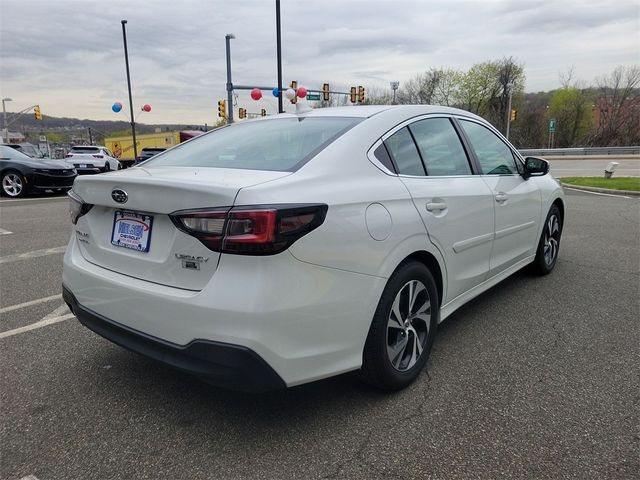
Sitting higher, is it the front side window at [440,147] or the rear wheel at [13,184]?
the front side window at [440,147]

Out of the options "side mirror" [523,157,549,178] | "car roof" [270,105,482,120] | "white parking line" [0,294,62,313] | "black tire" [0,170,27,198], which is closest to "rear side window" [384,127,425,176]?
"car roof" [270,105,482,120]

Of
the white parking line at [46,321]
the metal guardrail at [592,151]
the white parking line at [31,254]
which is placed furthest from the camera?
the metal guardrail at [592,151]

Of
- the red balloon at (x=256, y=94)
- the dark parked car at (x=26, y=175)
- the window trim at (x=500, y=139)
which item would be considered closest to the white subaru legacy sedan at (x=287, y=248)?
the window trim at (x=500, y=139)

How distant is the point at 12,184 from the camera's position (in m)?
13.0

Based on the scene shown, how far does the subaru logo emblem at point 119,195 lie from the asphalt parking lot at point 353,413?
3.61 ft

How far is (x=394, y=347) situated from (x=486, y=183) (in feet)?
5.07

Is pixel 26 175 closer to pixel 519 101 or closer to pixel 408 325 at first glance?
pixel 408 325

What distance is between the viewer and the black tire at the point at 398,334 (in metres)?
2.44

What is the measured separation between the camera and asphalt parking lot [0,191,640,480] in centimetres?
211

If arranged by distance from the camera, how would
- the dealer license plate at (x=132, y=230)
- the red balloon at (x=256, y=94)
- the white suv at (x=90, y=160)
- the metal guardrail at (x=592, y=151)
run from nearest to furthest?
the dealer license plate at (x=132, y=230)
the white suv at (x=90, y=160)
the red balloon at (x=256, y=94)
the metal guardrail at (x=592, y=151)

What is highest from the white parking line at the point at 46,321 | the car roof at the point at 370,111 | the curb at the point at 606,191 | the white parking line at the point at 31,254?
the car roof at the point at 370,111

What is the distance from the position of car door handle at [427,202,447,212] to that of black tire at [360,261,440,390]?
0.33m

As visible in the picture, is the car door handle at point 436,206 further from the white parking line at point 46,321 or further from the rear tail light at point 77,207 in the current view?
the white parking line at point 46,321

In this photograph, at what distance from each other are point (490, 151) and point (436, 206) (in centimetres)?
132
